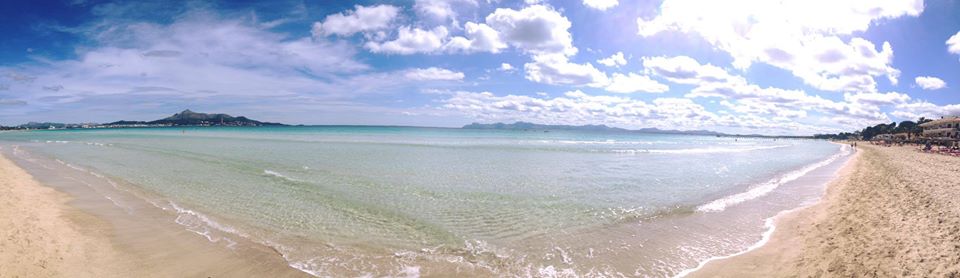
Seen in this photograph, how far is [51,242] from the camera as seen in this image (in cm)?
943

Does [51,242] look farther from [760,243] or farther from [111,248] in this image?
[760,243]

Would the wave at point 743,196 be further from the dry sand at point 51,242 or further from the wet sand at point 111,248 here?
the dry sand at point 51,242

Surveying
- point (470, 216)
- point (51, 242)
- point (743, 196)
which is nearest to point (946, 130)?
point (743, 196)

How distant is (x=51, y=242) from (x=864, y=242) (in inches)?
725

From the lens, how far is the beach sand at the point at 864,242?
7672 mm

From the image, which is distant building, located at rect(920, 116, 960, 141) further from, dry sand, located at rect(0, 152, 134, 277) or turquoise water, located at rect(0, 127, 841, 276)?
dry sand, located at rect(0, 152, 134, 277)

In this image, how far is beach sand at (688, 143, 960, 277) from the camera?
767 cm

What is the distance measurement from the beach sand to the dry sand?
12096 mm

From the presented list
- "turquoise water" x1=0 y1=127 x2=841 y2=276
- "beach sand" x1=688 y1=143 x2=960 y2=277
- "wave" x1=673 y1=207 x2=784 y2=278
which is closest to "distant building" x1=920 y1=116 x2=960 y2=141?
"turquoise water" x1=0 y1=127 x2=841 y2=276

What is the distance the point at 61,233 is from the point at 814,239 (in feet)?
61.8

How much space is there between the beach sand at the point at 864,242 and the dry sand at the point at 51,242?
12.1m

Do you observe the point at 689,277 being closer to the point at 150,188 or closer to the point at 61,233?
the point at 61,233

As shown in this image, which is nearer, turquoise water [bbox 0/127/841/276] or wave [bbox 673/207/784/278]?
wave [bbox 673/207/784/278]

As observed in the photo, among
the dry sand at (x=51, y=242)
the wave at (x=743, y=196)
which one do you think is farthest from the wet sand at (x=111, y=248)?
the wave at (x=743, y=196)
